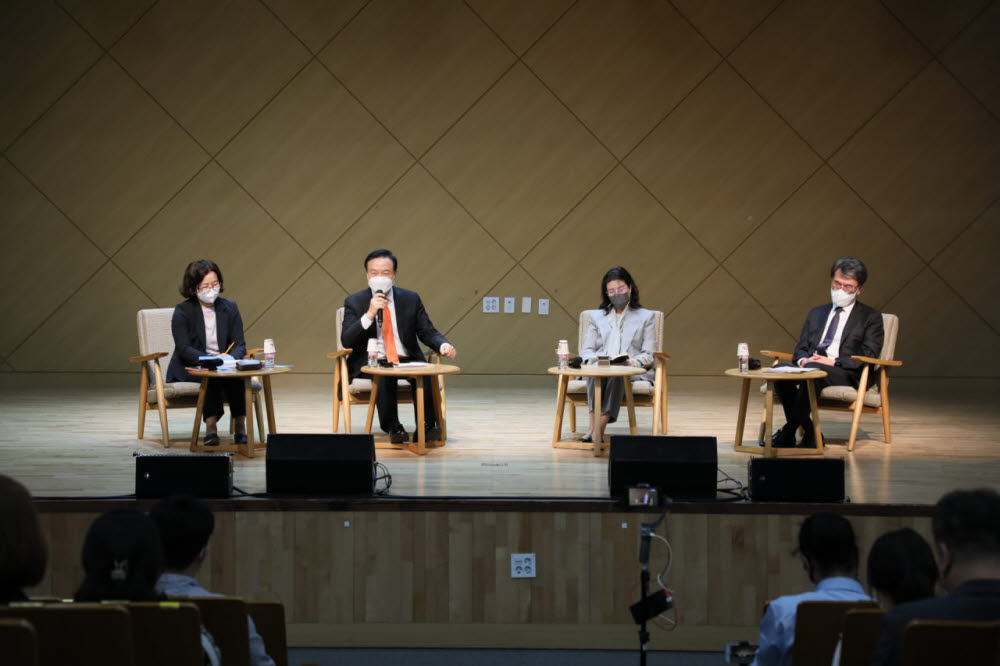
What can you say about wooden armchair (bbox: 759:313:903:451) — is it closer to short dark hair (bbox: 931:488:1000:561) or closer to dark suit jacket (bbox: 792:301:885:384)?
dark suit jacket (bbox: 792:301:885:384)

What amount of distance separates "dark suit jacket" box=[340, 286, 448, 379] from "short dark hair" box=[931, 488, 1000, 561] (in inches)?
166

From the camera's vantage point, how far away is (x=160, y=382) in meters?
5.80

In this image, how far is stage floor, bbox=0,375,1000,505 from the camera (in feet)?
15.8

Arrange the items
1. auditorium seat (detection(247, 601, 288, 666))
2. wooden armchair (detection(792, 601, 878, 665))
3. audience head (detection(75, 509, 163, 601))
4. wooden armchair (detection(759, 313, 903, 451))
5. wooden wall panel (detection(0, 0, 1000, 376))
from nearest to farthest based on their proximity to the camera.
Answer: audience head (detection(75, 509, 163, 601)) → wooden armchair (detection(792, 601, 878, 665)) → auditorium seat (detection(247, 601, 288, 666)) → wooden armchair (detection(759, 313, 903, 451)) → wooden wall panel (detection(0, 0, 1000, 376))

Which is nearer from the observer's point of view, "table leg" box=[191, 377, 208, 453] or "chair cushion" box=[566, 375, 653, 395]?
"table leg" box=[191, 377, 208, 453]

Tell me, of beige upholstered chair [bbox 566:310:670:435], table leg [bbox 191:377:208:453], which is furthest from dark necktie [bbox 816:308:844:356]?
table leg [bbox 191:377:208:453]

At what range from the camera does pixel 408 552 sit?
14.0ft

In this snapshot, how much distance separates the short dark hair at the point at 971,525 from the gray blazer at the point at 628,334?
4006mm

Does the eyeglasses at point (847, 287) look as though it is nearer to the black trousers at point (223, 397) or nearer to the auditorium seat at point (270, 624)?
the black trousers at point (223, 397)

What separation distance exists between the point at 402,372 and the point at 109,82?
4.41 m

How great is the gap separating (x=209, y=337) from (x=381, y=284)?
0.98 meters

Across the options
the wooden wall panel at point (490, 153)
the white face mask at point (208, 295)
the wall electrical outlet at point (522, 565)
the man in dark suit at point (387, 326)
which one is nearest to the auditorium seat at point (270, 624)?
the wall electrical outlet at point (522, 565)

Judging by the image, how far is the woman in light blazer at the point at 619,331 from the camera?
6.08 m

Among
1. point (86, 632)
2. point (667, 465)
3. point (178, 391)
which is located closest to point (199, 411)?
point (178, 391)
